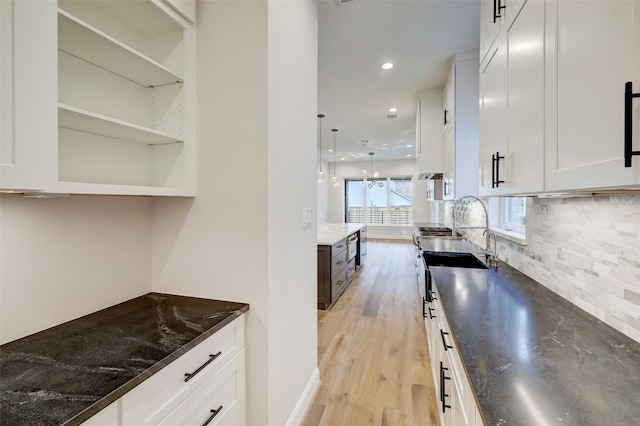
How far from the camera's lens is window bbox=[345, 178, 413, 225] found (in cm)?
995

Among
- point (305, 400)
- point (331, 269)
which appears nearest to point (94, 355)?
point (305, 400)

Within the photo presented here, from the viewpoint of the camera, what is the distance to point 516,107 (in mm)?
1251

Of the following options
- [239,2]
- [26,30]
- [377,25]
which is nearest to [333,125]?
[377,25]

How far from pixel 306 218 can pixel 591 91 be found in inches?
54.3

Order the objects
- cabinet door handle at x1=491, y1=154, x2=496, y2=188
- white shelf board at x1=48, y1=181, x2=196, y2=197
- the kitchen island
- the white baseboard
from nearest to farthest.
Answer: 1. white shelf board at x1=48, y1=181, x2=196, y2=197
2. cabinet door handle at x1=491, y1=154, x2=496, y2=188
3. the white baseboard
4. the kitchen island

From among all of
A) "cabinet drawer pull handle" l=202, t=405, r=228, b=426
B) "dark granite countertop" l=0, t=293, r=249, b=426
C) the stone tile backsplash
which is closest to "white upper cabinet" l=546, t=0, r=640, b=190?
the stone tile backsplash

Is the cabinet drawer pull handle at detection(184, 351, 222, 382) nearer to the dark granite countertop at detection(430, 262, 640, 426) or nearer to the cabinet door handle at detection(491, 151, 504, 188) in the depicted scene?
the dark granite countertop at detection(430, 262, 640, 426)

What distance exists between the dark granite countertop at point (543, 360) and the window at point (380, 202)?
342 inches

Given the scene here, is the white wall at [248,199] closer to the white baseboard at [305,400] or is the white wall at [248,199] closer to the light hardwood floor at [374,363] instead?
the white baseboard at [305,400]

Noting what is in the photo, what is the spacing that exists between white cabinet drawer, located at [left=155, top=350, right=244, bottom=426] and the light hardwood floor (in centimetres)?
75

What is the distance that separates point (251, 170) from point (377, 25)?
226cm

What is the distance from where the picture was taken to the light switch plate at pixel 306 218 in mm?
1760

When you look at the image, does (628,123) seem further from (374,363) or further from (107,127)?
(374,363)

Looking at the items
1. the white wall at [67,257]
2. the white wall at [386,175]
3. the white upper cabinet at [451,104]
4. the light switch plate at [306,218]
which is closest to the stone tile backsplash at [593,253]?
the light switch plate at [306,218]
